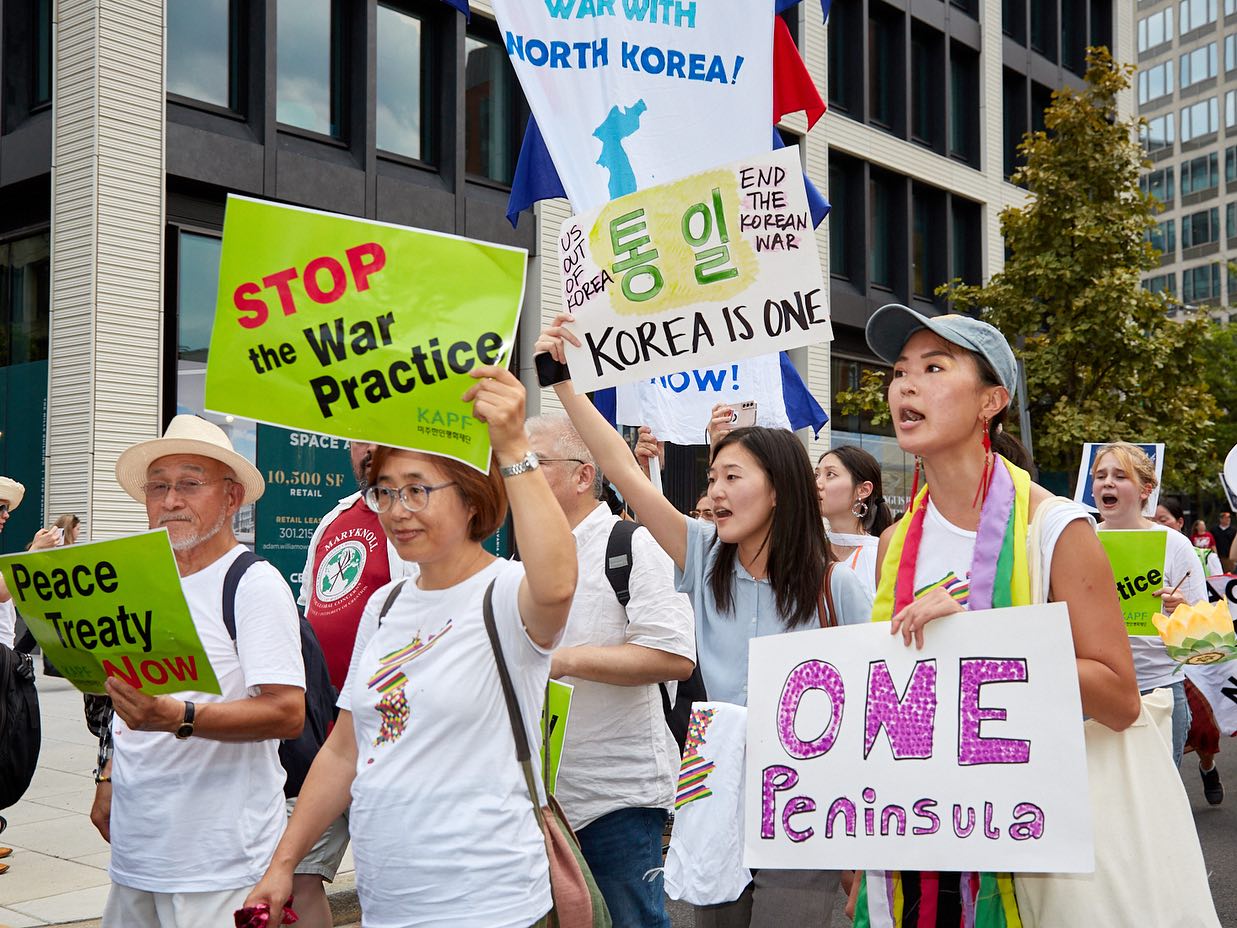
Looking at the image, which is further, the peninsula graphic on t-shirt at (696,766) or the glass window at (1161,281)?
the glass window at (1161,281)

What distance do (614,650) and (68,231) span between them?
11409 mm

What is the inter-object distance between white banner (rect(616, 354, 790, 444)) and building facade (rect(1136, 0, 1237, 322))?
77164mm

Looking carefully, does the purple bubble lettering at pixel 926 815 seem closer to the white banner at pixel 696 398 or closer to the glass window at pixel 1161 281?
the white banner at pixel 696 398

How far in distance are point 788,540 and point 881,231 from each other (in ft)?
73.4

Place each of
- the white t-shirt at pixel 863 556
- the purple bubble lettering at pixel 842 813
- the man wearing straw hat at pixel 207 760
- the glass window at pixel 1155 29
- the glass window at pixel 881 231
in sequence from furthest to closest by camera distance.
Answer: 1. the glass window at pixel 1155 29
2. the glass window at pixel 881 231
3. the white t-shirt at pixel 863 556
4. the man wearing straw hat at pixel 207 760
5. the purple bubble lettering at pixel 842 813

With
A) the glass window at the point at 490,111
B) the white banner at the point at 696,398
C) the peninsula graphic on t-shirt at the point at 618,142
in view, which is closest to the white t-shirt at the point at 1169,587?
the white banner at the point at 696,398

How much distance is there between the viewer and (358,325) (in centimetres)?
276

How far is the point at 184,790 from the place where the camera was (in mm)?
3307

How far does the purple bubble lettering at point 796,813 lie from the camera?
113 inches

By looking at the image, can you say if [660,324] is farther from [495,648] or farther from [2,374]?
[2,374]

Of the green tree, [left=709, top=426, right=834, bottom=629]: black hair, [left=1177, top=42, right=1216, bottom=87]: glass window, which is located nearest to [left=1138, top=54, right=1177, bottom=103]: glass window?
[left=1177, top=42, right=1216, bottom=87]: glass window

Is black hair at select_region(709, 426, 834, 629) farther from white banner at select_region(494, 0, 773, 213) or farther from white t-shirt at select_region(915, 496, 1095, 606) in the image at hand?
white banner at select_region(494, 0, 773, 213)

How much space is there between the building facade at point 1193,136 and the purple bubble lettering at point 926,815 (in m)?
79.9

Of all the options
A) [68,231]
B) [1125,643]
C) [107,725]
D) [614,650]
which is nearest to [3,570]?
[107,725]
